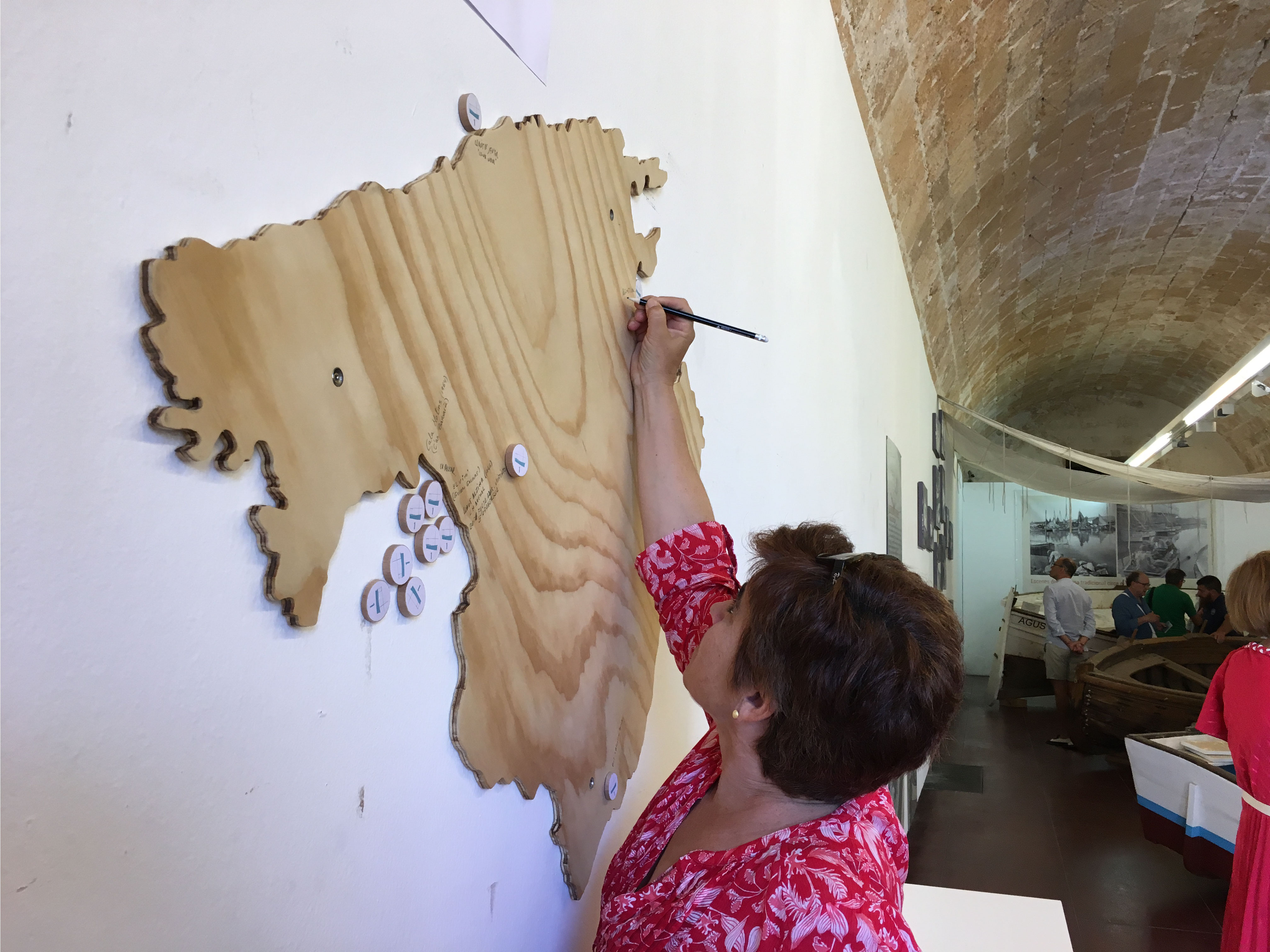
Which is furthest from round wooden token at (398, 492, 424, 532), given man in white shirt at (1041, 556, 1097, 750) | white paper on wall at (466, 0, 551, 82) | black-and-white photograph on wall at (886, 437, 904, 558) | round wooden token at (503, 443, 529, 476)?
man in white shirt at (1041, 556, 1097, 750)

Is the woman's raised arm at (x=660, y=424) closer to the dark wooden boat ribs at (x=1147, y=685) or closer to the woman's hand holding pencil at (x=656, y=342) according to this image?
the woman's hand holding pencil at (x=656, y=342)

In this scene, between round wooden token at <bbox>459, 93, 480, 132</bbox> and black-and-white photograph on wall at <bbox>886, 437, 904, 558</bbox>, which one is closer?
round wooden token at <bbox>459, 93, 480, 132</bbox>

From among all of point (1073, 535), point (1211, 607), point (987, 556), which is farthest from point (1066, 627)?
point (1073, 535)

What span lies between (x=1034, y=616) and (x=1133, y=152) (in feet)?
20.3

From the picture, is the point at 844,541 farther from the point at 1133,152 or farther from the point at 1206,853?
the point at 1133,152

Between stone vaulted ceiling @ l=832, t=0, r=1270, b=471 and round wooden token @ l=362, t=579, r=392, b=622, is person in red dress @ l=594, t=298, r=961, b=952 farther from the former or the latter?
stone vaulted ceiling @ l=832, t=0, r=1270, b=471

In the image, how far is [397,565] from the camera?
0.70 metres

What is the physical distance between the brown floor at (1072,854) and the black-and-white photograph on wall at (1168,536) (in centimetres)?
478

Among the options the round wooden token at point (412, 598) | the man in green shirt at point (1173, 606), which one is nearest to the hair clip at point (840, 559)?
the round wooden token at point (412, 598)

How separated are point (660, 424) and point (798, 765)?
0.50m

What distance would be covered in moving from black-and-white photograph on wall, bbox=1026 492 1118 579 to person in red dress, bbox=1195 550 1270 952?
9.23 m

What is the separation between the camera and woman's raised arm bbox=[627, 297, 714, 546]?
1222mm

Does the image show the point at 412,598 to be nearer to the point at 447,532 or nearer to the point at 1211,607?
the point at 447,532

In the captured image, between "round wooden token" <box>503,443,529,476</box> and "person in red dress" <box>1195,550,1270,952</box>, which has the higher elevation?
"round wooden token" <box>503,443,529,476</box>
